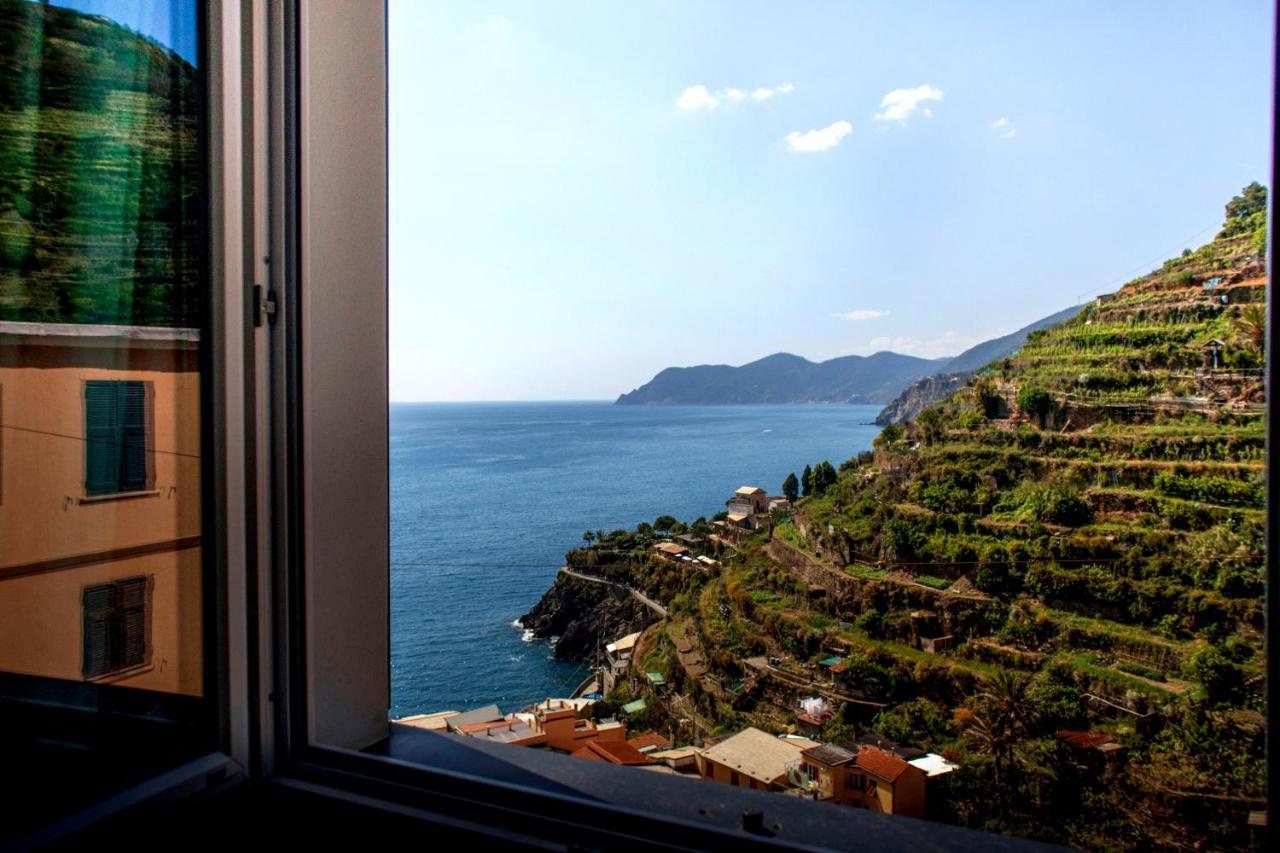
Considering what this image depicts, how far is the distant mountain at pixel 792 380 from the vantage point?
4402 millimetres

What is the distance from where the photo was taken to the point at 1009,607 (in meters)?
3.61

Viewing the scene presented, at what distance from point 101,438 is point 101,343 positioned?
11 cm

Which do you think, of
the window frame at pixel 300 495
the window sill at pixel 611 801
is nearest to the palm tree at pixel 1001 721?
the window sill at pixel 611 801

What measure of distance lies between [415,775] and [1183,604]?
8.82ft

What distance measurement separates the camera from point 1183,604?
94.7 inches

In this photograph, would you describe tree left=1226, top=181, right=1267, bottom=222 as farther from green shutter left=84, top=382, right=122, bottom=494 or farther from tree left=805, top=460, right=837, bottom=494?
tree left=805, top=460, right=837, bottom=494

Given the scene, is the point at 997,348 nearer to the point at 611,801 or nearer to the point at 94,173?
the point at 611,801

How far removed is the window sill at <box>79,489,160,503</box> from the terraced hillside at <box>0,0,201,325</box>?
0.20 metres

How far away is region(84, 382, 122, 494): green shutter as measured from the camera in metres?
0.80

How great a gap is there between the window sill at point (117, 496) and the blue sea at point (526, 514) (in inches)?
29.7

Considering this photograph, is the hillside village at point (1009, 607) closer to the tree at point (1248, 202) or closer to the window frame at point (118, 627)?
the tree at point (1248, 202)

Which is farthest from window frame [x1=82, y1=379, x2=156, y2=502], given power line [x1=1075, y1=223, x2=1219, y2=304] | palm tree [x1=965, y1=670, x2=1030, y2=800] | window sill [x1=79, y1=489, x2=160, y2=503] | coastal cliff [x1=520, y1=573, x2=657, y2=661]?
coastal cliff [x1=520, y1=573, x2=657, y2=661]

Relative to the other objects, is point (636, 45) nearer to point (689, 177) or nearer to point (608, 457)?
point (689, 177)

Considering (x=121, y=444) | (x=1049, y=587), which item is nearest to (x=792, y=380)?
(x=1049, y=587)
